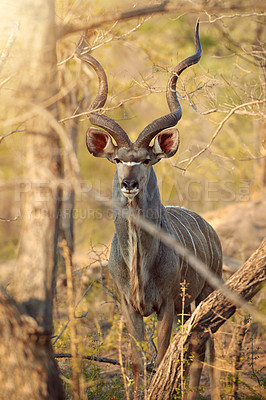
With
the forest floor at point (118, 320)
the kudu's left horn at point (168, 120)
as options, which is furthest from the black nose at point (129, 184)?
the forest floor at point (118, 320)

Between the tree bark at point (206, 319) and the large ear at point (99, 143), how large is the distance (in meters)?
1.41

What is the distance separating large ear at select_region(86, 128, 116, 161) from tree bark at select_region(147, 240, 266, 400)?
55.4 inches

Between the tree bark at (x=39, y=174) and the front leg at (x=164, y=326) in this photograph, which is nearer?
the tree bark at (x=39, y=174)

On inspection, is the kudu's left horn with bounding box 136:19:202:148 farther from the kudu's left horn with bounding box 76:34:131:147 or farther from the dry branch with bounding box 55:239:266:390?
the dry branch with bounding box 55:239:266:390

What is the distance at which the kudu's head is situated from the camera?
3.53 metres

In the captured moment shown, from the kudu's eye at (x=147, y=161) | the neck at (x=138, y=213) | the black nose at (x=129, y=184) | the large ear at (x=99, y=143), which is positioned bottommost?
the neck at (x=138, y=213)

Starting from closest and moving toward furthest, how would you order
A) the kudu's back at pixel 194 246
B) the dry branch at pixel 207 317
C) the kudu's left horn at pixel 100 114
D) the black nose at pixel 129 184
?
1. the dry branch at pixel 207 317
2. the black nose at pixel 129 184
3. the kudu's left horn at pixel 100 114
4. the kudu's back at pixel 194 246

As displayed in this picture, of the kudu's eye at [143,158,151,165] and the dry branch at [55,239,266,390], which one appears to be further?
the kudu's eye at [143,158,151,165]

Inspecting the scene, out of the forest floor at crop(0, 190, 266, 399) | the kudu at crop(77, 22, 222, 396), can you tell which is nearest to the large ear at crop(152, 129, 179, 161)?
the kudu at crop(77, 22, 222, 396)

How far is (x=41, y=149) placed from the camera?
2.17m

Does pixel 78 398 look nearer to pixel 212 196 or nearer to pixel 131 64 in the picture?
pixel 131 64

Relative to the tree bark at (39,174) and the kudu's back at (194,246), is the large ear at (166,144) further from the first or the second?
the tree bark at (39,174)

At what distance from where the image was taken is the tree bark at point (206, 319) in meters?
2.69

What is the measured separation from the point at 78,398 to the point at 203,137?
29.2 feet
